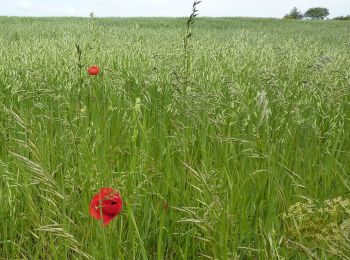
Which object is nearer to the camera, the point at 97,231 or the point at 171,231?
the point at 97,231

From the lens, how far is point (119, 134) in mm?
2178

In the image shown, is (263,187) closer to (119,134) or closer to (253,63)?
(119,134)

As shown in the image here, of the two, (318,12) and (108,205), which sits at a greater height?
(318,12)

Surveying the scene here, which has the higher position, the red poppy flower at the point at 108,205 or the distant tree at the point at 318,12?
the distant tree at the point at 318,12

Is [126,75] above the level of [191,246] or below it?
above

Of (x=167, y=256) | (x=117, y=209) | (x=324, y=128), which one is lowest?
(x=167, y=256)

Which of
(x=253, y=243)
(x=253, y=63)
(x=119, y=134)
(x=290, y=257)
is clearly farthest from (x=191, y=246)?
(x=253, y=63)

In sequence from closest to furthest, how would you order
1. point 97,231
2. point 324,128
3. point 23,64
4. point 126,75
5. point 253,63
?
point 97,231, point 324,128, point 23,64, point 126,75, point 253,63

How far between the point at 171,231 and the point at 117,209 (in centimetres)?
56

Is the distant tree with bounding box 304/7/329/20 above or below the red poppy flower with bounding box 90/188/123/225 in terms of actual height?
above

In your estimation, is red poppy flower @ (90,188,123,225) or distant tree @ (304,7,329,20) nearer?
red poppy flower @ (90,188,123,225)

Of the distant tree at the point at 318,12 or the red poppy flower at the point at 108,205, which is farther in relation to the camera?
the distant tree at the point at 318,12

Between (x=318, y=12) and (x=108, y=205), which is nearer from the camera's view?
(x=108, y=205)

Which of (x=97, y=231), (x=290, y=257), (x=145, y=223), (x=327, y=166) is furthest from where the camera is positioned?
(x=327, y=166)
